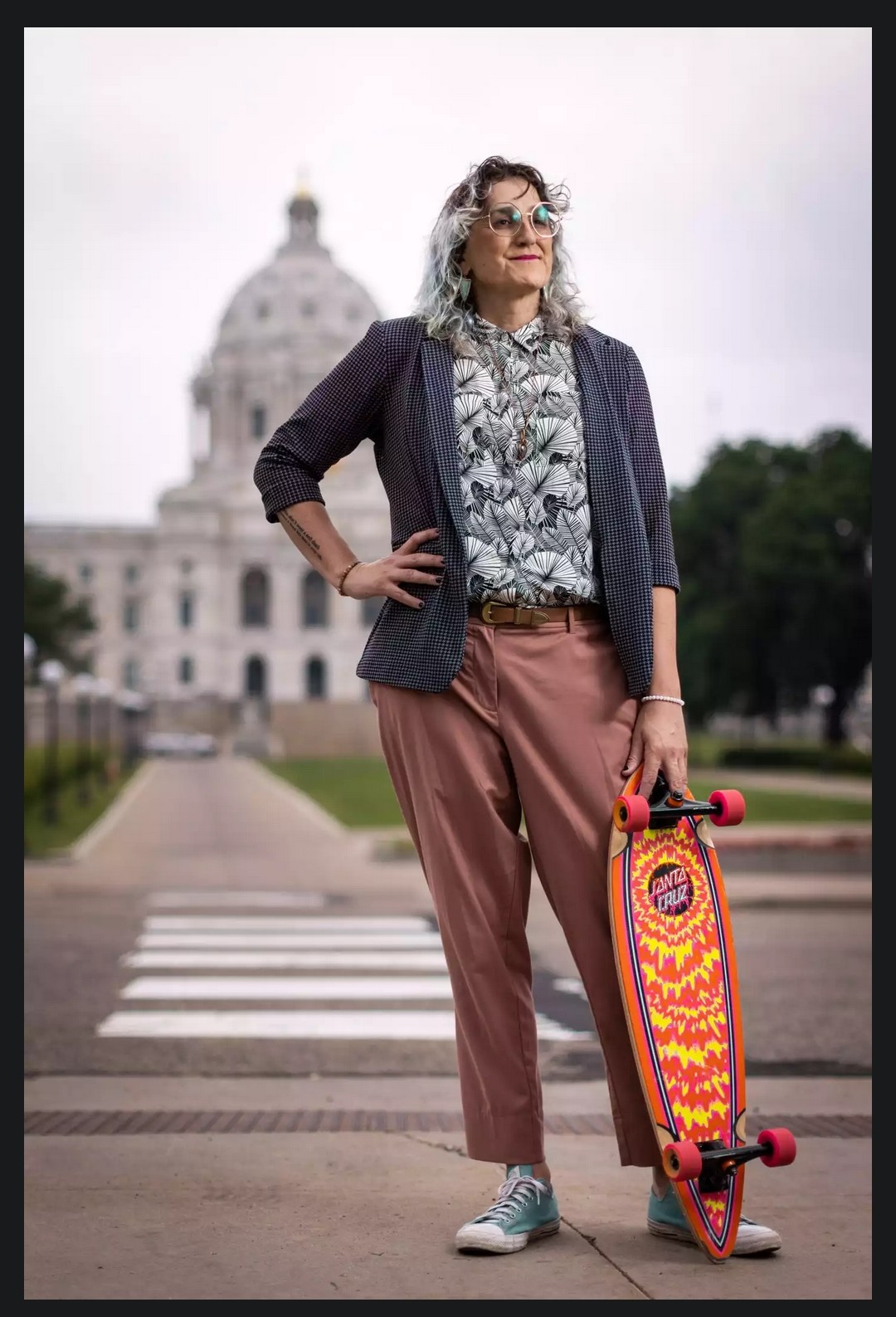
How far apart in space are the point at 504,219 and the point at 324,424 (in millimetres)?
560

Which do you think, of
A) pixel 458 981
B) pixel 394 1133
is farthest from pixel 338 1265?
pixel 394 1133

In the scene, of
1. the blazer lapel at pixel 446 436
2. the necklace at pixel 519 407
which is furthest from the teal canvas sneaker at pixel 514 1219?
the necklace at pixel 519 407

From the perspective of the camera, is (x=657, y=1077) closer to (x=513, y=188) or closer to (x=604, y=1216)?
(x=604, y=1216)

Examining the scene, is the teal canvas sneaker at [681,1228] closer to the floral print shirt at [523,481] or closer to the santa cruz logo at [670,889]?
the santa cruz logo at [670,889]

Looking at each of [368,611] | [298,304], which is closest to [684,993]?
[368,611]

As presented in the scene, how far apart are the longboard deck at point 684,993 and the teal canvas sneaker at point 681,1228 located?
2.6 inches

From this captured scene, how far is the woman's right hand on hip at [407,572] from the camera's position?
10.6 feet

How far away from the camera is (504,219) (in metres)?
3.33

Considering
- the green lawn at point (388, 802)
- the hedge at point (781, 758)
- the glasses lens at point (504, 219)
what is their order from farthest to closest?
the hedge at point (781, 758), the green lawn at point (388, 802), the glasses lens at point (504, 219)

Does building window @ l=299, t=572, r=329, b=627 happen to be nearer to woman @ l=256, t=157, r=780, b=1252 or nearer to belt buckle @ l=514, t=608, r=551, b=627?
woman @ l=256, t=157, r=780, b=1252

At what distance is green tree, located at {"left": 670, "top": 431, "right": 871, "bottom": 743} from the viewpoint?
44.7 metres

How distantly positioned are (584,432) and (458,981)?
1139 mm

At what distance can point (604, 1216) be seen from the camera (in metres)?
3.41

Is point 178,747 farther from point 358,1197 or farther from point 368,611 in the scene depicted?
point 358,1197
